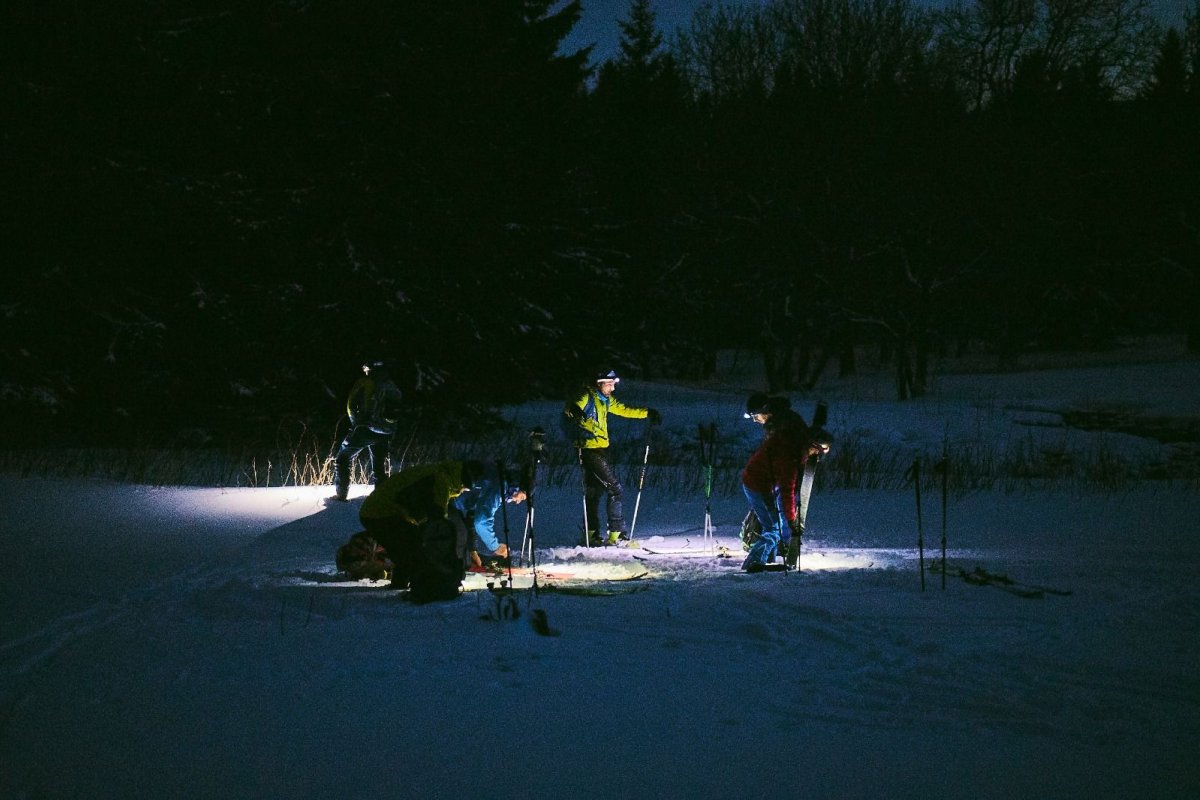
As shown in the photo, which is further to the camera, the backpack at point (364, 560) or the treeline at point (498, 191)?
the treeline at point (498, 191)

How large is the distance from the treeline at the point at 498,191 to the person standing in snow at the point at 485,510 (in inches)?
451

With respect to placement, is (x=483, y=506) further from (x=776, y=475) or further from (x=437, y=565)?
(x=776, y=475)

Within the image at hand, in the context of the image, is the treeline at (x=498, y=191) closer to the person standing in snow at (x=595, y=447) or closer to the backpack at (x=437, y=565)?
the person standing in snow at (x=595, y=447)

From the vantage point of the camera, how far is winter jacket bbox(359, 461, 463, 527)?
29.0ft

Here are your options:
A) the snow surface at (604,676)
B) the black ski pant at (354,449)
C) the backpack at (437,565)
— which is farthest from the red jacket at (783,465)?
the black ski pant at (354,449)

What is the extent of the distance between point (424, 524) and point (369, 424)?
563 cm

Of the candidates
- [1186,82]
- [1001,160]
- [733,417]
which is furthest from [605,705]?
[1186,82]

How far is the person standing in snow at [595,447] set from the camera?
37.5ft

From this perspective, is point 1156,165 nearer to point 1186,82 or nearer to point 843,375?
point 1186,82

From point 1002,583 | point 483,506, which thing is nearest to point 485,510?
point 483,506

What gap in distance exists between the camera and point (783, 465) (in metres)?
9.88

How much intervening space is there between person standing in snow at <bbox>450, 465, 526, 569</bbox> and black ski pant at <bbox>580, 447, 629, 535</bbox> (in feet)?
4.90

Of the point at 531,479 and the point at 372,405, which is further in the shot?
the point at 372,405

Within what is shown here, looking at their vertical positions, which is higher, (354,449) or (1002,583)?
(354,449)
